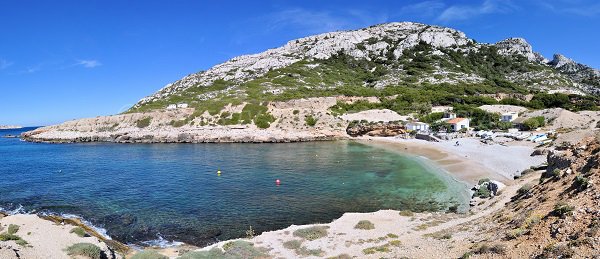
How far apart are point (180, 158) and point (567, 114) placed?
77842mm

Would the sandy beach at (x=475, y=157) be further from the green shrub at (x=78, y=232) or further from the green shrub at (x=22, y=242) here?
the green shrub at (x=22, y=242)

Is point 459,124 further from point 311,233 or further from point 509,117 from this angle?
point 311,233

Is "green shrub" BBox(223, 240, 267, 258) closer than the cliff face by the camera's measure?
No

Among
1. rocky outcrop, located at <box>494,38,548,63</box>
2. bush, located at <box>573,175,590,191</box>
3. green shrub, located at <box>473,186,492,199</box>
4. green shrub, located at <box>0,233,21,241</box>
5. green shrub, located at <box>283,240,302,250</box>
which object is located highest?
rocky outcrop, located at <box>494,38,548,63</box>

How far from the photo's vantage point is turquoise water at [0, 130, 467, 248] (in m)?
26.8

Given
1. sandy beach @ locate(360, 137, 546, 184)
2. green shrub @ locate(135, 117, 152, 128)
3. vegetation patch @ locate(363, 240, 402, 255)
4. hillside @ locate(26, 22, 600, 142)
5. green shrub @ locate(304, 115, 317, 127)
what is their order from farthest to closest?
green shrub @ locate(135, 117, 152, 128)
hillside @ locate(26, 22, 600, 142)
green shrub @ locate(304, 115, 317, 127)
sandy beach @ locate(360, 137, 546, 184)
vegetation patch @ locate(363, 240, 402, 255)

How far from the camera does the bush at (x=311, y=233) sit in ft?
69.8

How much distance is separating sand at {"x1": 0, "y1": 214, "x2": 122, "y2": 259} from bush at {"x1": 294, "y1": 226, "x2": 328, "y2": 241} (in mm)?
10089

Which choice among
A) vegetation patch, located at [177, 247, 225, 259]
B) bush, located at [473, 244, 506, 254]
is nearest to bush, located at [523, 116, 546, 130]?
bush, located at [473, 244, 506, 254]

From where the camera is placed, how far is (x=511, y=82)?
13688 cm

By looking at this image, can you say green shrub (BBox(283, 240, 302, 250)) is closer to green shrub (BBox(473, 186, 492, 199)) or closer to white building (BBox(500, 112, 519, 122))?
green shrub (BBox(473, 186, 492, 199))

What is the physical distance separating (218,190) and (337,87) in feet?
319

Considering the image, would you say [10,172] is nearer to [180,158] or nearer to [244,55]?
[180,158]

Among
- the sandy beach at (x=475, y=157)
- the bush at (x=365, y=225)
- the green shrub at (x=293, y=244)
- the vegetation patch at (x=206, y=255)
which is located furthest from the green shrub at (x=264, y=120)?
the vegetation patch at (x=206, y=255)
